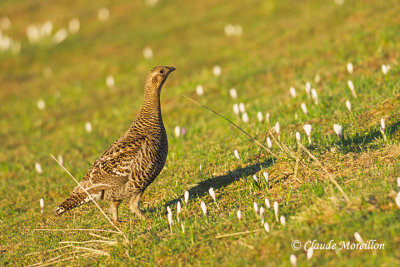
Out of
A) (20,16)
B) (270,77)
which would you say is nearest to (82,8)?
(20,16)

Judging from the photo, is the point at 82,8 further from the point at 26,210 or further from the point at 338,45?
the point at 26,210

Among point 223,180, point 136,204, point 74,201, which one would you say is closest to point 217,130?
point 223,180

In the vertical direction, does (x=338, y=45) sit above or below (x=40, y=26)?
below

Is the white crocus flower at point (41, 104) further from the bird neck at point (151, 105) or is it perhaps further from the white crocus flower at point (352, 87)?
the white crocus flower at point (352, 87)

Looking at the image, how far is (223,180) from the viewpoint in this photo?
28.6 ft

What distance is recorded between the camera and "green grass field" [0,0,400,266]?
20.2 feet

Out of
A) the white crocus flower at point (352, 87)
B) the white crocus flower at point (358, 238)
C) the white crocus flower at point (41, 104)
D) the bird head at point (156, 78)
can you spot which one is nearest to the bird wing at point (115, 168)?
the bird head at point (156, 78)

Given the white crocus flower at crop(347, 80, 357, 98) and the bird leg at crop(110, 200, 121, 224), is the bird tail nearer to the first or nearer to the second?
the bird leg at crop(110, 200, 121, 224)

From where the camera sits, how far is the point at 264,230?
20.2 feet

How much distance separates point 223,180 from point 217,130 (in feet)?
11.8

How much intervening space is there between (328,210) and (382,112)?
4444 mm

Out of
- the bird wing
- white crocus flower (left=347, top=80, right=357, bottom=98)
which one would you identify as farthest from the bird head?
white crocus flower (left=347, top=80, right=357, bottom=98)

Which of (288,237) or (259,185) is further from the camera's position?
(259,185)

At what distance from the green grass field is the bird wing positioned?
2.51 ft
